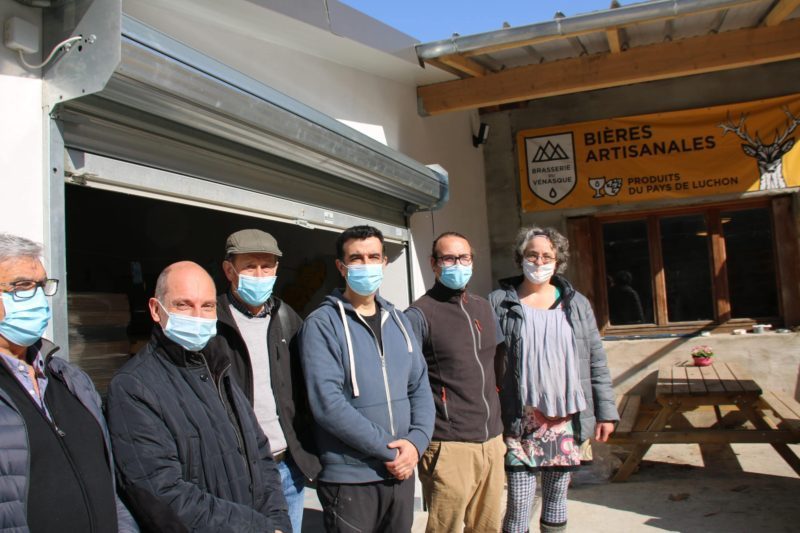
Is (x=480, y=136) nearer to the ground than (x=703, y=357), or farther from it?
farther from it

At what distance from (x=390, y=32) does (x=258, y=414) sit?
117 inches

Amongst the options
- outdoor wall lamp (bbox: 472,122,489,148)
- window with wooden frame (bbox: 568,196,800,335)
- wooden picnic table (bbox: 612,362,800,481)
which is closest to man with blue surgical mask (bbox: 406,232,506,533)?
wooden picnic table (bbox: 612,362,800,481)

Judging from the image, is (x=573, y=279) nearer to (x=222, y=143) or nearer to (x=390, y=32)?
(x=390, y=32)

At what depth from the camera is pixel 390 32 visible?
177 inches

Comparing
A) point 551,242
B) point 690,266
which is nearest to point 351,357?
point 551,242

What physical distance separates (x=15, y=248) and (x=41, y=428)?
0.50 meters

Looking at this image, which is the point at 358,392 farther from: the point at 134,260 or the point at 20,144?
the point at 134,260

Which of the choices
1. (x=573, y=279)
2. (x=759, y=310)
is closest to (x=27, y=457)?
(x=573, y=279)

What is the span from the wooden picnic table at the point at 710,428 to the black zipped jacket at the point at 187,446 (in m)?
3.82

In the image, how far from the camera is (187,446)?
191 centimetres

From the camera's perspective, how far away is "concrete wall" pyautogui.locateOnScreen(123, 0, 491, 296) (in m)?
3.22

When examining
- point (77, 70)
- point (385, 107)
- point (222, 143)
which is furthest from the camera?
point (385, 107)

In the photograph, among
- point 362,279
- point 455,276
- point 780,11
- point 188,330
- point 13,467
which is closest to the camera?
point 13,467

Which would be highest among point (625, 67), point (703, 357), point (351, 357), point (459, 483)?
point (625, 67)
